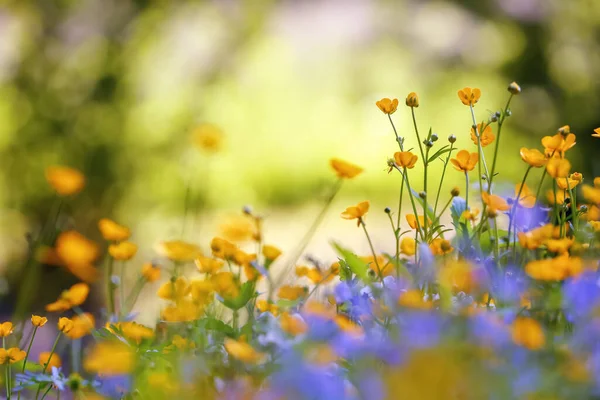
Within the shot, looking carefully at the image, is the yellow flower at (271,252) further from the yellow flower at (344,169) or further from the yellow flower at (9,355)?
the yellow flower at (9,355)

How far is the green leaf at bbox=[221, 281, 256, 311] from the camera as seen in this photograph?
89 centimetres

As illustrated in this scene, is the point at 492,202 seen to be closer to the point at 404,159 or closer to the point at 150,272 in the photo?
the point at 404,159

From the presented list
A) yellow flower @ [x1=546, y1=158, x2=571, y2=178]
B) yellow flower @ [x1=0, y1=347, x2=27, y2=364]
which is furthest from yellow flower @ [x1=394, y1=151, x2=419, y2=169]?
yellow flower @ [x1=0, y1=347, x2=27, y2=364]

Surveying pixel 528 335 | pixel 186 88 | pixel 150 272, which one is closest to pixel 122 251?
pixel 150 272

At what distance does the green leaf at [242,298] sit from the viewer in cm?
89

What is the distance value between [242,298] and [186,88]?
2981mm

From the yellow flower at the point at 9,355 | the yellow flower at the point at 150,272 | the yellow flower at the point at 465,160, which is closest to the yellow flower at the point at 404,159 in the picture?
the yellow flower at the point at 465,160

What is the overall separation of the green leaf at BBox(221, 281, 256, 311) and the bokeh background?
2.20 m

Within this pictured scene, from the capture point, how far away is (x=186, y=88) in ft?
12.3

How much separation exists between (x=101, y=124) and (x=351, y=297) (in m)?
2.86

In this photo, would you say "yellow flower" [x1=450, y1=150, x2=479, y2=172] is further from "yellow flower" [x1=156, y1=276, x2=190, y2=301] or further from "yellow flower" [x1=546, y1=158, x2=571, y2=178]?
"yellow flower" [x1=156, y1=276, x2=190, y2=301]

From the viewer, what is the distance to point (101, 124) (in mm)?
3535

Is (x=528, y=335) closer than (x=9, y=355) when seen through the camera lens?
Yes

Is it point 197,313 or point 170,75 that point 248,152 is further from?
point 197,313
